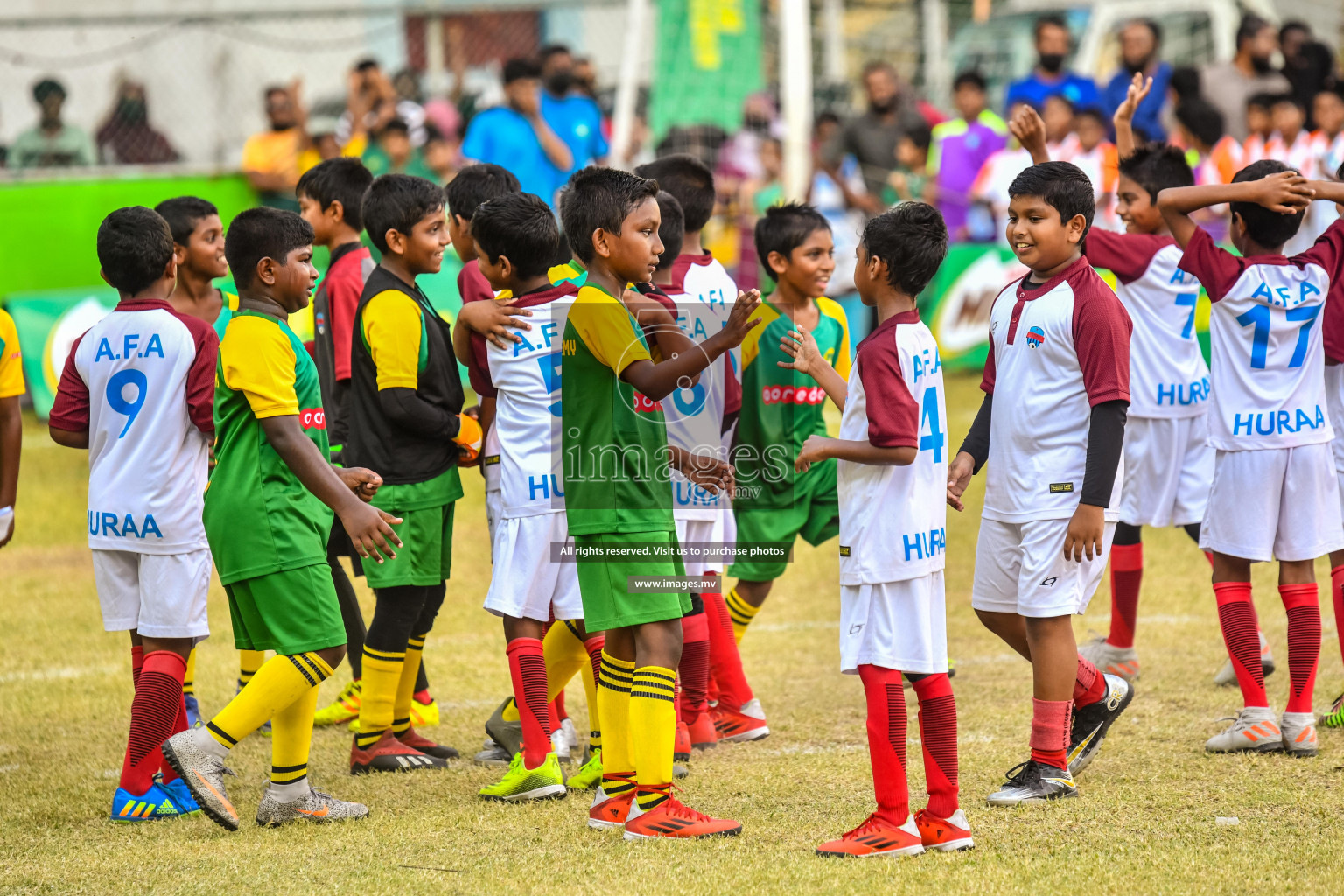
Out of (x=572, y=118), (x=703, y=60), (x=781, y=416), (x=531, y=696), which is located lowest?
(x=531, y=696)

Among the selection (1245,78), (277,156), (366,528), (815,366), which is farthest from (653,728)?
(1245,78)

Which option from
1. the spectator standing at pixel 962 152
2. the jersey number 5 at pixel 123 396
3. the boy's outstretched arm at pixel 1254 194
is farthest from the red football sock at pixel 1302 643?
the spectator standing at pixel 962 152

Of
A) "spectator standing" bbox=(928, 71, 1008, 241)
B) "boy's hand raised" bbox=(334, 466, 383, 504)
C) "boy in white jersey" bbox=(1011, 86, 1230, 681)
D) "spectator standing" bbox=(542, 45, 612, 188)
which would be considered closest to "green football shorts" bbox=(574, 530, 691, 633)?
"boy's hand raised" bbox=(334, 466, 383, 504)

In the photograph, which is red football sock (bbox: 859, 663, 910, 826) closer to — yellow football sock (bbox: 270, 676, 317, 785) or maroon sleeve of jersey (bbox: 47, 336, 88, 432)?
yellow football sock (bbox: 270, 676, 317, 785)

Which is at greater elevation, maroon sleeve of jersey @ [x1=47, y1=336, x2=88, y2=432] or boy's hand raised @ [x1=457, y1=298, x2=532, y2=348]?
boy's hand raised @ [x1=457, y1=298, x2=532, y2=348]

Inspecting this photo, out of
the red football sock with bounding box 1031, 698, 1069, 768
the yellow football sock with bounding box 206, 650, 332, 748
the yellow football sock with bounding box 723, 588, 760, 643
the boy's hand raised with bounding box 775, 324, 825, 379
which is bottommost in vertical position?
the red football sock with bounding box 1031, 698, 1069, 768

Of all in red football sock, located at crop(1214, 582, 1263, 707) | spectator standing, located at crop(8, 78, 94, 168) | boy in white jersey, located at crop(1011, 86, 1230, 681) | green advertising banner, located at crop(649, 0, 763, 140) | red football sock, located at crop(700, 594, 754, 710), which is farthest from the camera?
green advertising banner, located at crop(649, 0, 763, 140)

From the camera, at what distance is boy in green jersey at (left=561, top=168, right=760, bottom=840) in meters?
4.10

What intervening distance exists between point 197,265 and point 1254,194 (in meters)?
3.63

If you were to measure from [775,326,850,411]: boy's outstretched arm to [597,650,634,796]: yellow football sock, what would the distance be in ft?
3.23

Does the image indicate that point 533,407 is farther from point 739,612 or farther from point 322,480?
point 739,612

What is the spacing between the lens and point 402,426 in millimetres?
4879

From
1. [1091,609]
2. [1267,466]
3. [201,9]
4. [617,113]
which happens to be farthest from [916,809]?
[201,9]

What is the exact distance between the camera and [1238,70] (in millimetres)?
12047
